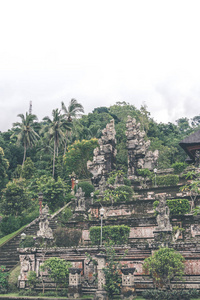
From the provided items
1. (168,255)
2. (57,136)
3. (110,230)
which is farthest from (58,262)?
(57,136)

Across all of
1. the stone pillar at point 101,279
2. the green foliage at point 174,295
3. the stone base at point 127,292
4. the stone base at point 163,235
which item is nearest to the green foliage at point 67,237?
the stone pillar at point 101,279

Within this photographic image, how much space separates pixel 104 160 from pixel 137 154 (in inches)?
152

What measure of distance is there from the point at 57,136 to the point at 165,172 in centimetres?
2030

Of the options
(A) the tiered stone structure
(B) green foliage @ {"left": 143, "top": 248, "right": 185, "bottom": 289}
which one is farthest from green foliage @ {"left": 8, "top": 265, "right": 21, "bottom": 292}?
(A) the tiered stone structure

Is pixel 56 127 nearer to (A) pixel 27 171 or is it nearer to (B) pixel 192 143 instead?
(A) pixel 27 171

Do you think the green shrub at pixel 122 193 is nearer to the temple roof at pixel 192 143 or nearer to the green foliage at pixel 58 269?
the temple roof at pixel 192 143

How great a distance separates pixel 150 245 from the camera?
19.5m

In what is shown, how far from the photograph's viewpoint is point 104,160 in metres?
38.9

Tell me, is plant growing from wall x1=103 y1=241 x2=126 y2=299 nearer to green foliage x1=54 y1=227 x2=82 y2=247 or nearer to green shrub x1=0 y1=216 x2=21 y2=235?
green foliage x1=54 y1=227 x2=82 y2=247

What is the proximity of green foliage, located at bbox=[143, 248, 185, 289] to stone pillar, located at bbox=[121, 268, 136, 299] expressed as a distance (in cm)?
95

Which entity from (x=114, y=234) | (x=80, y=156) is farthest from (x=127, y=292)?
(x=80, y=156)

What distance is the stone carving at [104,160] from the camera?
38344 millimetres

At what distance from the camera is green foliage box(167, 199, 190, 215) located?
24125mm

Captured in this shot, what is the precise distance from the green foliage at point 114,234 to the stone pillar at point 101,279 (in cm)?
420
